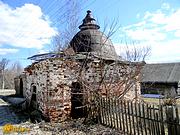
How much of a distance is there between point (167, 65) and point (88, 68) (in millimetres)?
26337

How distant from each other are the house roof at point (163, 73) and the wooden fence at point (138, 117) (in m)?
22.0

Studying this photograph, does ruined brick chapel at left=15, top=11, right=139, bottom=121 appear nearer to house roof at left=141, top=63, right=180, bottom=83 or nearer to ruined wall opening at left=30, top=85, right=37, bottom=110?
ruined wall opening at left=30, top=85, right=37, bottom=110

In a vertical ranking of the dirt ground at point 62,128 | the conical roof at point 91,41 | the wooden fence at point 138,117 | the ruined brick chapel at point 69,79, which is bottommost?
the dirt ground at point 62,128

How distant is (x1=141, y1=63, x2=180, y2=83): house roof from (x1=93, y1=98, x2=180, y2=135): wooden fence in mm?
22047

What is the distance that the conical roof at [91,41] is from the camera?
15461mm

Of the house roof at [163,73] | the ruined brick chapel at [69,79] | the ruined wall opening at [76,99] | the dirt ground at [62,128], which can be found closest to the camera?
the dirt ground at [62,128]

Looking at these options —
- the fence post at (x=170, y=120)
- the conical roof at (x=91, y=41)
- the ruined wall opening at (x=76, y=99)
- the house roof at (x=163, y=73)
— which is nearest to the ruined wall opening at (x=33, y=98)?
the ruined wall opening at (x=76, y=99)

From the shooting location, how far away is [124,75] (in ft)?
44.9

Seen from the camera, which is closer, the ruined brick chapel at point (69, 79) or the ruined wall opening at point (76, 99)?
the ruined brick chapel at point (69, 79)

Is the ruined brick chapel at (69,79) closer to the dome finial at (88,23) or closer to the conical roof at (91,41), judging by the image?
the conical roof at (91,41)

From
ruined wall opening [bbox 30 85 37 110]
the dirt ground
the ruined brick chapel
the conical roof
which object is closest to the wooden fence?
the dirt ground

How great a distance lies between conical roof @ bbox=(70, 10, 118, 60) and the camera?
50.7 ft

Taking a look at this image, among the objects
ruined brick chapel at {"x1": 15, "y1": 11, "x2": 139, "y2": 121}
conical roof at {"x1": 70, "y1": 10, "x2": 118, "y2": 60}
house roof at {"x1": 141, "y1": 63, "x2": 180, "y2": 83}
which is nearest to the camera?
ruined brick chapel at {"x1": 15, "y1": 11, "x2": 139, "y2": 121}

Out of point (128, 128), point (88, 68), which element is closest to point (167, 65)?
point (88, 68)
